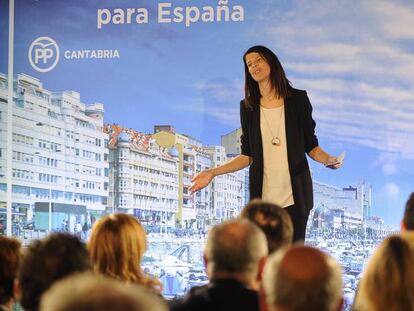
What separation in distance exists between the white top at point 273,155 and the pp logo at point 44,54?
183 cm

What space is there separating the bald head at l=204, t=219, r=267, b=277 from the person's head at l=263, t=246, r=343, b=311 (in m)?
0.56

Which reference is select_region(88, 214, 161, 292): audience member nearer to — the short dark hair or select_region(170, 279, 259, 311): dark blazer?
select_region(170, 279, 259, 311): dark blazer

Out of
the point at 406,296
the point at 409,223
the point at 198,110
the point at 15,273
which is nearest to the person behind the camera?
the point at 406,296

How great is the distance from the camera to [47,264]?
222 centimetres

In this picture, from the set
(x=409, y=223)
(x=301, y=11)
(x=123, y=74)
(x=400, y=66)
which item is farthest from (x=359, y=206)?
(x=409, y=223)

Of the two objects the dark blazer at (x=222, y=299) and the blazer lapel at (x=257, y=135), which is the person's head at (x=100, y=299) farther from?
the blazer lapel at (x=257, y=135)

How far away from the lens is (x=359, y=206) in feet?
17.2

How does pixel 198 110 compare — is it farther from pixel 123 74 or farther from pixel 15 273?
pixel 15 273

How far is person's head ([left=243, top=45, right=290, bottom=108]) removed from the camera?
4.62m

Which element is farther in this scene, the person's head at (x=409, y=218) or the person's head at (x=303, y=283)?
the person's head at (x=409, y=218)

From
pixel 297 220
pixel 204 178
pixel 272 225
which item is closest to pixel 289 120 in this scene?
pixel 297 220

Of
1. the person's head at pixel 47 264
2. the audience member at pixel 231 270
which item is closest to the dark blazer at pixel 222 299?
the audience member at pixel 231 270

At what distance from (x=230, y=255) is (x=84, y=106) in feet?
11.5

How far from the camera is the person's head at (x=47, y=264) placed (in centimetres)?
220
